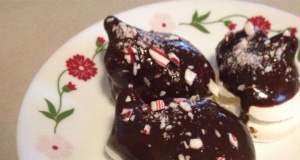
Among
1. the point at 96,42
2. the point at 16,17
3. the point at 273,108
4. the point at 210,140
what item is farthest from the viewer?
the point at 16,17

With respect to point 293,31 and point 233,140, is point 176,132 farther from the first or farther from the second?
point 293,31

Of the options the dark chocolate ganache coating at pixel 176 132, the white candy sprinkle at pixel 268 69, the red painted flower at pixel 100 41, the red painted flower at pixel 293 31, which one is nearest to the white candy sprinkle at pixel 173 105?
the dark chocolate ganache coating at pixel 176 132

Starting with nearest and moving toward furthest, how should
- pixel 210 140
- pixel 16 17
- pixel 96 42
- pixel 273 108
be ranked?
pixel 210 140, pixel 273 108, pixel 96 42, pixel 16 17

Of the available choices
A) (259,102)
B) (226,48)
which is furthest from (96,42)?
(259,102)

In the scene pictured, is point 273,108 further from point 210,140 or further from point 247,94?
point 210,140

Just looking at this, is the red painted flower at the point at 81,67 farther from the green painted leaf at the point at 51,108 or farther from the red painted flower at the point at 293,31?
the red painted flower at the point at 293,31

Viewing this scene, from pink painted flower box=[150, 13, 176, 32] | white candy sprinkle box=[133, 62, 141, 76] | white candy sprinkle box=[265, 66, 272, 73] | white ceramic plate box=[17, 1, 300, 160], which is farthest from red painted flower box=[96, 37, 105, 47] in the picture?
white candy sprinkle box=[265, 66, 272, 73]
